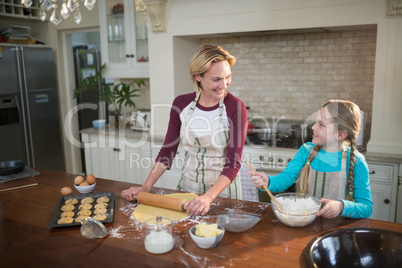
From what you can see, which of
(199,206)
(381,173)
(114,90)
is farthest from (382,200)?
(114,90)

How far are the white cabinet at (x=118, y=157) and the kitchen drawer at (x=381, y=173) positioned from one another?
1.98m

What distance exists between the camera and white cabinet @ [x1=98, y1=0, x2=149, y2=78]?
3711 mm

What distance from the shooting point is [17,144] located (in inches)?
167

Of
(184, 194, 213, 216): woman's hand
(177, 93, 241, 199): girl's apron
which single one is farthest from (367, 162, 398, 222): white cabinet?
(184, 194, 213, 216): woman's hand

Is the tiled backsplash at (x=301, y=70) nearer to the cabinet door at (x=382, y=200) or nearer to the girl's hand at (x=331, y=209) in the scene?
the cabinet door at (x=382, y=200)

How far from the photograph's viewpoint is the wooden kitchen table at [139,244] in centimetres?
125

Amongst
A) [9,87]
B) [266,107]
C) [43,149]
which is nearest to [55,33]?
[9,87]

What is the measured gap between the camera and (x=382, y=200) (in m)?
2.69

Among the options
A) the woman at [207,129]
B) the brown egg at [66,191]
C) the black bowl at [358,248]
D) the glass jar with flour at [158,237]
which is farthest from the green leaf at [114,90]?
the black bowl at [358,248]

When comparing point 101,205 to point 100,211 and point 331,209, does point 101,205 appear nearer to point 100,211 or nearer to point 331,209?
point 100,211

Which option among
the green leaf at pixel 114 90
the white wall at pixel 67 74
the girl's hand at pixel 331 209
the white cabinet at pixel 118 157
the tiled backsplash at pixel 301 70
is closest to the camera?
the girl's hand at pixel 331 209

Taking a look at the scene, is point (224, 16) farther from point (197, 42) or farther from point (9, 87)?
point (9, 87)

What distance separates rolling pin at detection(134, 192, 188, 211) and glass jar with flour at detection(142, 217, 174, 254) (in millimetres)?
278

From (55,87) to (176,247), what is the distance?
3882mm
